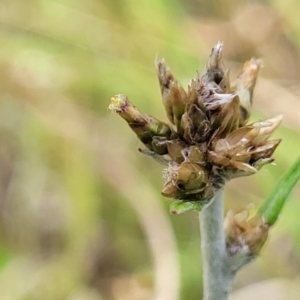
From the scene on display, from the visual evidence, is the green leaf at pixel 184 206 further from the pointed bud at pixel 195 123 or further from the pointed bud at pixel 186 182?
the pointed bud at pixel 195 123

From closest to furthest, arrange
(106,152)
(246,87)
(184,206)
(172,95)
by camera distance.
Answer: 1. (184,206)
2. (172,95)
3. (246,87)
4. (106,152)

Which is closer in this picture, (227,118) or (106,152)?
(227,118)

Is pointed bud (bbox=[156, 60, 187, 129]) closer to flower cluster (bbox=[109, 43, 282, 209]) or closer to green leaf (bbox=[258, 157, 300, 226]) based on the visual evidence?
flower cluster (bbox=[109, 43, 282, 209])

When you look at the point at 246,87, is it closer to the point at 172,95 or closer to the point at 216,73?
the point at 216,73

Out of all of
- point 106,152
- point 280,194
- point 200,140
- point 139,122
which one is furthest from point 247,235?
point 106,152

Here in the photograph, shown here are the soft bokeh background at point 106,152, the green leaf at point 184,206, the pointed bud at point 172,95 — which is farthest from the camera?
the soft bokeh background at point 106,152

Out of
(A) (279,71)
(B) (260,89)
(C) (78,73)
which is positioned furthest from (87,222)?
(A) (279,71)

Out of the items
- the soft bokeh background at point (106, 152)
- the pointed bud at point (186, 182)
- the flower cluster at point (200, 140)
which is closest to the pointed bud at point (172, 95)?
the flower cluster at point (200, 140)
